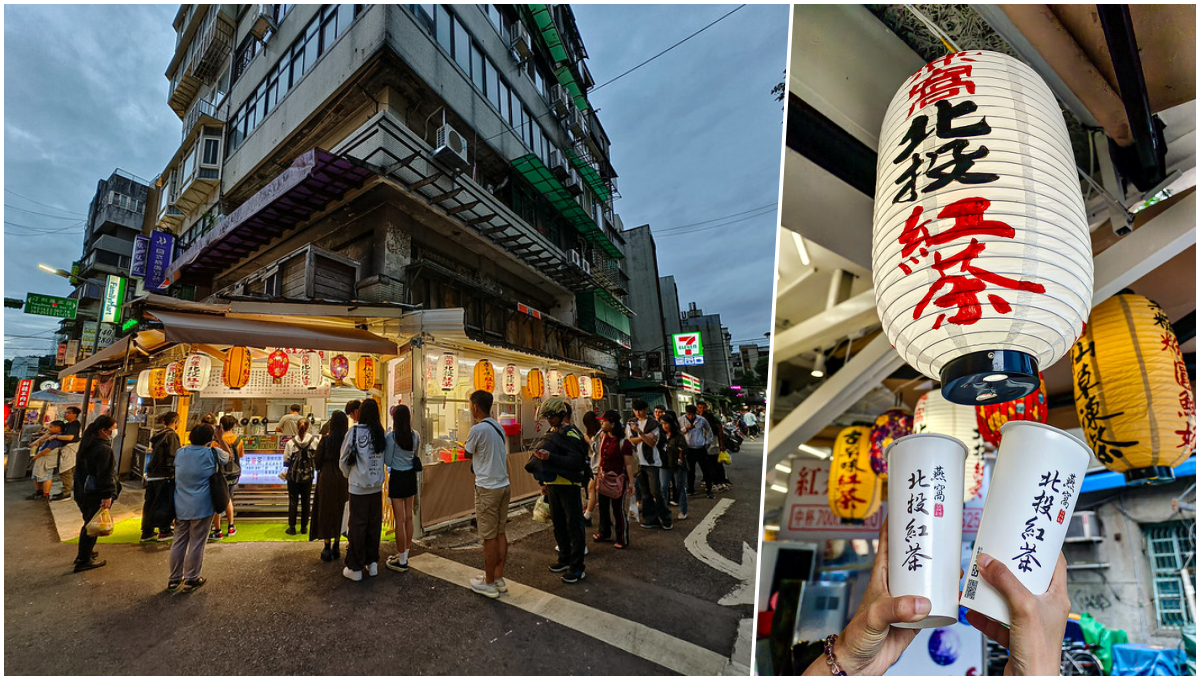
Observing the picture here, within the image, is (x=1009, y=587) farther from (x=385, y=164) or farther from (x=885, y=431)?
(x=385, y=164)

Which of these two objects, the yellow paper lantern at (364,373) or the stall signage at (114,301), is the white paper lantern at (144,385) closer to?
the yellow paper lantern at (364,373)

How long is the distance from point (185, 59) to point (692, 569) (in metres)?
25.4

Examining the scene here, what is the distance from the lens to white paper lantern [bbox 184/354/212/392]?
668 centimetres

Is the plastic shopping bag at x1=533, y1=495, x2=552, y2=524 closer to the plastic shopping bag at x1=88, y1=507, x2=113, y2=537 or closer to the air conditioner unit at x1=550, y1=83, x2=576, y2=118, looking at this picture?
the plastic shopping bag at x1=88, y1=507, x2=113, y2=537

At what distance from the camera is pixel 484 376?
8.73 meters

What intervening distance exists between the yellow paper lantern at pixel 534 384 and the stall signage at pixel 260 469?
16.1 ft

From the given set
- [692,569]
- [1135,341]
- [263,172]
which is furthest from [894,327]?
[263,172]

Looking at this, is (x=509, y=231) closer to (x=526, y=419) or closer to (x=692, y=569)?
(x=526, y=419)

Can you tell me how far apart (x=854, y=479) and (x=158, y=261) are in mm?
17818

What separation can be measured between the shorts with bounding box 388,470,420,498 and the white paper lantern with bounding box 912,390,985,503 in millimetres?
5386

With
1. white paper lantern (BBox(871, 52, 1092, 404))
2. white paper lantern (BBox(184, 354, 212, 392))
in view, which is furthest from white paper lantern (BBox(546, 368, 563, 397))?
white paper lantern (BBox(871, 52, 1092, 404))

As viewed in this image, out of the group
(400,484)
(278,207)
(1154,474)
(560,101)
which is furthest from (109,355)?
(560,101)

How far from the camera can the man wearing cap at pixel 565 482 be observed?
480 cm

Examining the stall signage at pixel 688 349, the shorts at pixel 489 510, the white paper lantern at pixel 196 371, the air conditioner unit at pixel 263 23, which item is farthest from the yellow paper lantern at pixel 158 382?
the stall signage at pixel 688 349
